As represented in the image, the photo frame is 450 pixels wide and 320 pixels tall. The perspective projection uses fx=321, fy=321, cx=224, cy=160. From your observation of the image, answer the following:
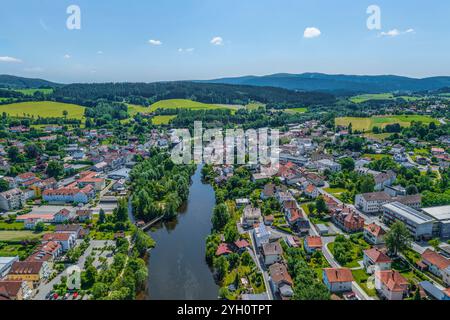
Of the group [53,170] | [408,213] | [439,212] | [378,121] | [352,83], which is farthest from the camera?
[352,83]

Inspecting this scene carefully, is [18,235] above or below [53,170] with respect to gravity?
below

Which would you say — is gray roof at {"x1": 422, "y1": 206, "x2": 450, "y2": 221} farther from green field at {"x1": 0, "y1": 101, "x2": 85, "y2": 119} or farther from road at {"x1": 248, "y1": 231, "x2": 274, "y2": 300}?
green field at {"x1": 0, "y1": 101, "x2": 85, "y2": 119}

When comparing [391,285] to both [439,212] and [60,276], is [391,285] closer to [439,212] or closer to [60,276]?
[439,212]

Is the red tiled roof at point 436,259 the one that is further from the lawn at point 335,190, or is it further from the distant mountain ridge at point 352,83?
the distant mountain ridge at point 352,83

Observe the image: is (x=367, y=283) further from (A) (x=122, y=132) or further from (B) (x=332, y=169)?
(A) (x=122, y=132)

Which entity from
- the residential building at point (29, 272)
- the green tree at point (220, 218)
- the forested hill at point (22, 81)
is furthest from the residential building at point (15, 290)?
the forested hill at point (22, 81)

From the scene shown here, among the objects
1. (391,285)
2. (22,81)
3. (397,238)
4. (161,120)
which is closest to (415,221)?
(397,238)

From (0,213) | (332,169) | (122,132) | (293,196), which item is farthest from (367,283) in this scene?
(122,132)
